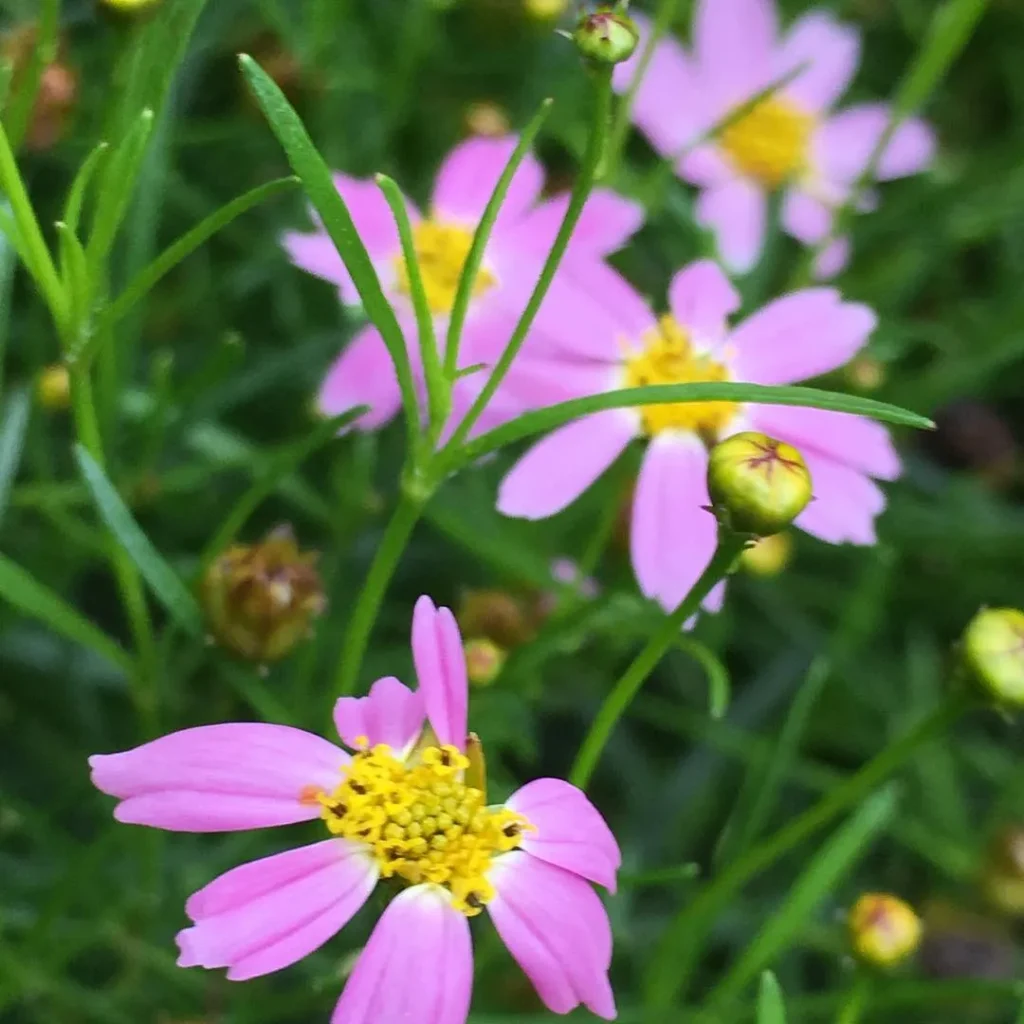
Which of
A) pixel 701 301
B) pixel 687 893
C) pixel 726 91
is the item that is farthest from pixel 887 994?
pixel 726 91

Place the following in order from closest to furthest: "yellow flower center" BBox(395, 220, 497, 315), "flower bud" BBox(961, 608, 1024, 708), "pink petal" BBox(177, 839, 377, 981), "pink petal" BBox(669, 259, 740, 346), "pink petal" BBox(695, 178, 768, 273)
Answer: "pink petal" BBox(177, 839, 377, 981) → "flower bud" BBox(961, 608, 1024, 708) → "pink petal" BBox(669, 259, 740, 346) → "yellow flower center" BBox(395, 220, 497, 315) → "pink petal" BBox(695, 178, 768, 273)

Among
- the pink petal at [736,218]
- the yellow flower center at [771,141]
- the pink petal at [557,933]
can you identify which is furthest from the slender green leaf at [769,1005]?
the yellow flower center at [771,141]

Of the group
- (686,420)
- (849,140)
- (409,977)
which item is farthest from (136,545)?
(849,140)

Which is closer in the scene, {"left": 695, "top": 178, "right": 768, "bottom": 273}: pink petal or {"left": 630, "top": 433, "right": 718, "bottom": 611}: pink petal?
{"left": 630, "top": 433, "right": 718, "bottom": 611}: pink petal

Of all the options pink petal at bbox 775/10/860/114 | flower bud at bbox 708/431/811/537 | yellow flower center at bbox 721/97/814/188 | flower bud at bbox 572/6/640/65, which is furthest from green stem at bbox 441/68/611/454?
pink petal at bbox 775/10/860/114

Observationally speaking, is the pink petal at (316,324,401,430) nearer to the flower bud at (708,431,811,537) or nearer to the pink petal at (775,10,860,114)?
the flower bud at (708,431,811,537)

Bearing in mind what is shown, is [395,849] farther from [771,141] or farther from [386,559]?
[771,141]

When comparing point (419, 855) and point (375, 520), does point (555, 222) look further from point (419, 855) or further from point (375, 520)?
point (419, 855)
